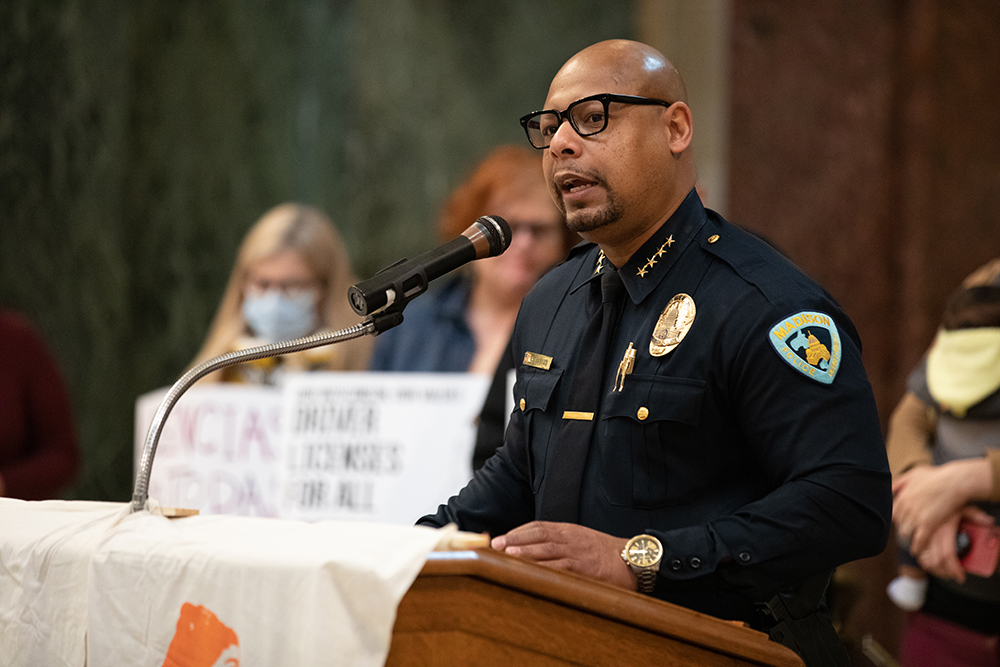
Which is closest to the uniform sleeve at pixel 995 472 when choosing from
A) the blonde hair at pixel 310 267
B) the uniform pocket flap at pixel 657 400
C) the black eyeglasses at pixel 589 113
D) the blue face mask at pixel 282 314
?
the uniform pocket flap at pixel 657 400

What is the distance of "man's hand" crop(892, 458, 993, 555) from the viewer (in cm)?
258

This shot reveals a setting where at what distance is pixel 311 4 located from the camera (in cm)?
598

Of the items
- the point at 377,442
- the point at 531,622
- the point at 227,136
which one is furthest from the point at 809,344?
the point at 227,136

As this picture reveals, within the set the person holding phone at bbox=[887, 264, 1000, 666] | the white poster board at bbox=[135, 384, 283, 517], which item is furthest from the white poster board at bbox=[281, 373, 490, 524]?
the person holding phone at bbox=[887, 264, 1000, 666]

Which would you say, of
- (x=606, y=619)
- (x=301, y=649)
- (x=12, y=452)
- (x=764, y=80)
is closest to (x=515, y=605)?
(x=606, y=619)

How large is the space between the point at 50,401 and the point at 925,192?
11.1 feet

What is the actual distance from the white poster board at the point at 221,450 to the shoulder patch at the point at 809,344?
2489 mm

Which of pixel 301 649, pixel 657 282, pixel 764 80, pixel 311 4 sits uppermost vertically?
pixel 311 4

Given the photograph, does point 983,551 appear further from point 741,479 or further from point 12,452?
point 12,452

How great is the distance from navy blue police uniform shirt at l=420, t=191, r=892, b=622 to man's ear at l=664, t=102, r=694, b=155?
0.38 feet

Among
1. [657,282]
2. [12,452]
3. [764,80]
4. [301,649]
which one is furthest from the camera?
[764,80]

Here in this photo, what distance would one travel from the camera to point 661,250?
186 cm

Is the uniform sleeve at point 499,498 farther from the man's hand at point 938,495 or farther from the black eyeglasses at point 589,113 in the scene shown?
the man's hand at point 938,495

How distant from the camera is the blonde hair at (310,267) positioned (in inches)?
157
